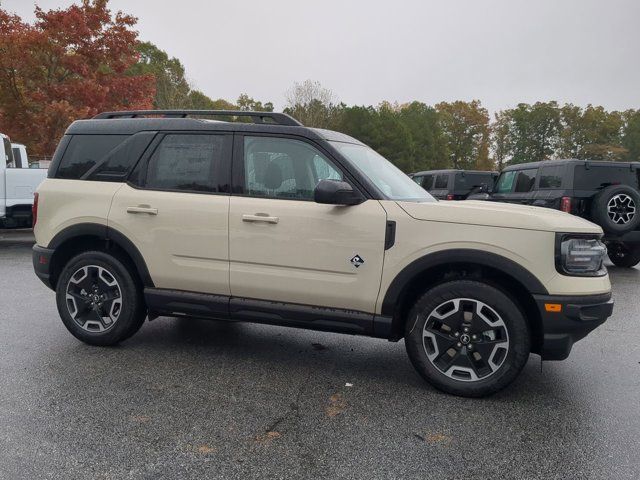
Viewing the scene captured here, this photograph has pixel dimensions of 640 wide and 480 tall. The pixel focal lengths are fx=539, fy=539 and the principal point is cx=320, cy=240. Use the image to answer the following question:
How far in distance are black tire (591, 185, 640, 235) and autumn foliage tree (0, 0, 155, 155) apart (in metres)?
16.2

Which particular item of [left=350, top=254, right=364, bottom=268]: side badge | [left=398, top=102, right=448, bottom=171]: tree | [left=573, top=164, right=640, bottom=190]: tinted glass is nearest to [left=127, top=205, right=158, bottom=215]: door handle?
[left=350, top=254, right=364, bottom=268]: side badge

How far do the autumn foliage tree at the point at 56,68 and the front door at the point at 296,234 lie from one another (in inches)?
643

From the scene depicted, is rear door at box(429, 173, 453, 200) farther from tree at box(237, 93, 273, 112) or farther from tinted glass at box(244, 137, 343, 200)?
tree at box(237, 93, 273, 112)

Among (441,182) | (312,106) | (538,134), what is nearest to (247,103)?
(312,106)

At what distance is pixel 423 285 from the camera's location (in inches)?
157

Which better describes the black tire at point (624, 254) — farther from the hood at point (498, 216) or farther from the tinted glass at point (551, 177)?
the hood at point (498, 216)

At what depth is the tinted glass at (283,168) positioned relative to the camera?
13.5ft

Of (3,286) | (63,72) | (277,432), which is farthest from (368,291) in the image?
(63,72)

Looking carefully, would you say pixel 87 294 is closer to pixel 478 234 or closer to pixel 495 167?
pixel 478 234

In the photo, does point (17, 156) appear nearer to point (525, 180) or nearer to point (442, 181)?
point (442, 181)

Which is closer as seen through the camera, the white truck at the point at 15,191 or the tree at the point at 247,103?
the white truck at the point at 15,191

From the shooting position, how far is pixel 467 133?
71.4 metres

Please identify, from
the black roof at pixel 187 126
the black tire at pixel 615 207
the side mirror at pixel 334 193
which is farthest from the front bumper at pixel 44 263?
the black tire at pixel 615 207

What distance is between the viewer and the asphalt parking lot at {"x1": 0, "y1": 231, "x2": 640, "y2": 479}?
2830mm
